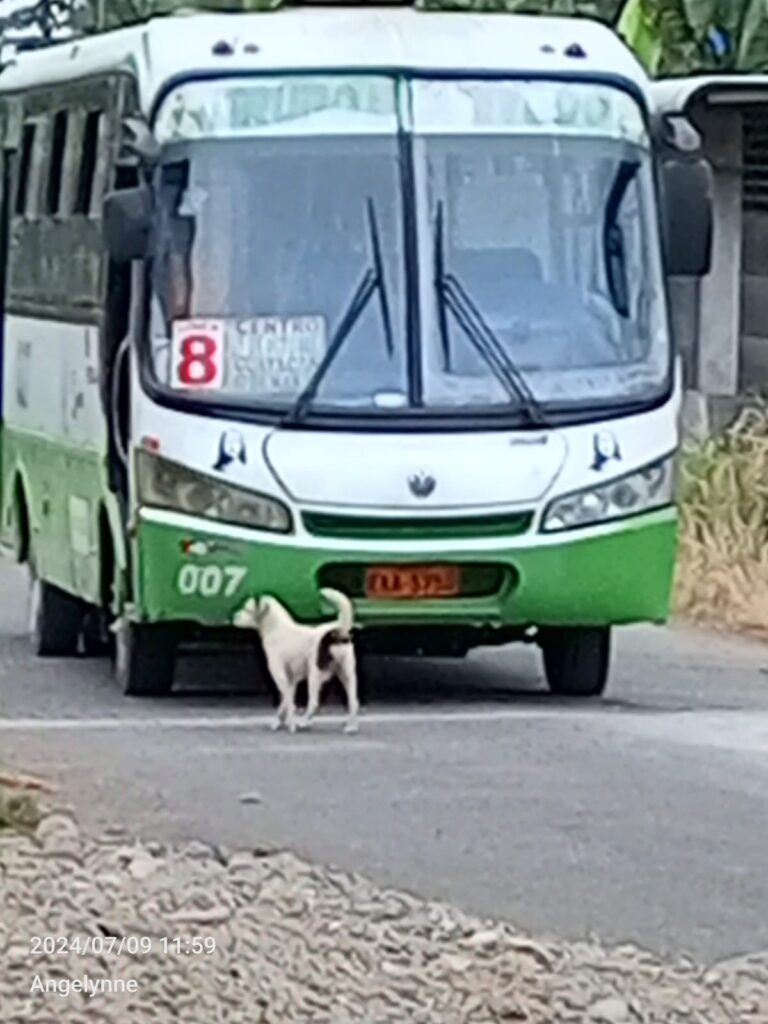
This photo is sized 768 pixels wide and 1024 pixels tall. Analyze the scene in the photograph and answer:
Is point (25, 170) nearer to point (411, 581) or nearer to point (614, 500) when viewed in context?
point (411, 581)

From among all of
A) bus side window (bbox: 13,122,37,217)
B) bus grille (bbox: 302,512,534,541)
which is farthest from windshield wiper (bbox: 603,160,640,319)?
bus side window (bbox: 13,122,37,217)

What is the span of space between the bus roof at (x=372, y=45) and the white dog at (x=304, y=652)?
2.35 meters

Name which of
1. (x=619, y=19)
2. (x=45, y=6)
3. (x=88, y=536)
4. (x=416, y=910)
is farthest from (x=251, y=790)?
(x=45, y=6)

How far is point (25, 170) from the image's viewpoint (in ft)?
63.4

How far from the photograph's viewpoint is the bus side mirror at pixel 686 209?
1608 cm

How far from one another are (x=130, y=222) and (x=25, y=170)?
12.6ft

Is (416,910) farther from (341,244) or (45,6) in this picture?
(45,6)

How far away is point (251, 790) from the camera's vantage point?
1304 centimetres

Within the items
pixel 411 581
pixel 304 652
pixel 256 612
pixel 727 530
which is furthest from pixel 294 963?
pixel 727 530

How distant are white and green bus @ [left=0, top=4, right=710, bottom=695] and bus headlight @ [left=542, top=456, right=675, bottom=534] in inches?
0.5

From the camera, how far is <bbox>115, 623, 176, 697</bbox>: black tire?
16453 millimetres

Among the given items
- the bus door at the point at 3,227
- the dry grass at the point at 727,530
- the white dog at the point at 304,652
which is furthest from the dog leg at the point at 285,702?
the dry grass at the point at 727,530

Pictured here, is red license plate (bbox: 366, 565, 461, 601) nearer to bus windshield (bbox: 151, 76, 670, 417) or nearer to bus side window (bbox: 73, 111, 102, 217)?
bus windshield (bbox: 151, 76, 670, 417)

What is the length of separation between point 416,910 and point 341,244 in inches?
239
